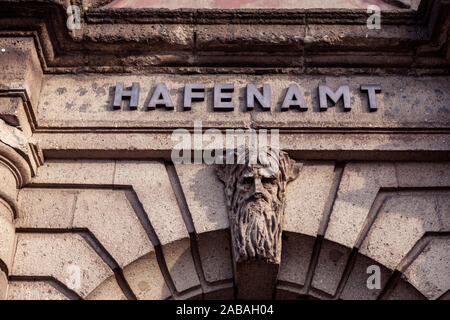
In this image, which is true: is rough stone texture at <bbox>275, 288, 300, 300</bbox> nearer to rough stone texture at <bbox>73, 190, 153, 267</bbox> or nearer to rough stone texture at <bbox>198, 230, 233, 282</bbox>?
rough stone texture at <bbox>198, 230, 233, 282</bbox>

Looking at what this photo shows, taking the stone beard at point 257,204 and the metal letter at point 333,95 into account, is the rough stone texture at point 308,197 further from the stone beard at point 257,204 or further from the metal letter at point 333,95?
the metal letter at point 333,95

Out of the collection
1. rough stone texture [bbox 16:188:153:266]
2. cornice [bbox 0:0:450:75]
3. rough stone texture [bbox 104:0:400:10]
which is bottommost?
rough stone texture [bbox 16:188:153:266]

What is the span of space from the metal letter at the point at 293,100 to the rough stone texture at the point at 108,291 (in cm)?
220

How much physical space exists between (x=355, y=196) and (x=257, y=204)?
91 cm

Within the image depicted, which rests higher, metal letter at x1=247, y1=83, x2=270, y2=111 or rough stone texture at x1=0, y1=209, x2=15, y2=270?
metal letter at x1=247, y1=83, x2=270, y2=111

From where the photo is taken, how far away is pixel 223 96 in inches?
235

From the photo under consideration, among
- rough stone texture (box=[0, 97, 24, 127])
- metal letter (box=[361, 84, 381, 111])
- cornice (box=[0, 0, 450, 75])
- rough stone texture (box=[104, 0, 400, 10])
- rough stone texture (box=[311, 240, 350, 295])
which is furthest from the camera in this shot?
rough stone texture (box=[104, 0, 400, 10])

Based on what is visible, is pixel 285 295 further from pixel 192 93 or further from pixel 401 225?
pixel 192 93

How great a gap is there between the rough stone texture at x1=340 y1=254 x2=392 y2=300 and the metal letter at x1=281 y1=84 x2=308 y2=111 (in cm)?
152

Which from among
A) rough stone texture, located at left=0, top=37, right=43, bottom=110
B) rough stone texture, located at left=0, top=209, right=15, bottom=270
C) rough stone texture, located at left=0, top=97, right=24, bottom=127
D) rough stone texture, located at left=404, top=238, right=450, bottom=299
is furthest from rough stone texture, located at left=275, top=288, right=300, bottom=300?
rough stone texture, located at left=0, top=37, right=43, bottom=110

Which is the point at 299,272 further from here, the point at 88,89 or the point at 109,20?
the point at 109,20

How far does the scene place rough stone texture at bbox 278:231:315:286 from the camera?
5375 millimetres

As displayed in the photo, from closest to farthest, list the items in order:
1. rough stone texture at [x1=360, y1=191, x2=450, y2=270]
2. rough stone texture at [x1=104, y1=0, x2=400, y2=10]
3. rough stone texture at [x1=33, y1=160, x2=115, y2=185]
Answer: rough stone texture at [x1=360, y1=191, x2=450, y2=270] → rough stone texture at [x1=33, y1=160, x2=115, y2=185] → rough stone texture at [x1=104, y1=0, x2=400, y2=10]

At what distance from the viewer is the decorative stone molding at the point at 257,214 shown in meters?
5.07
